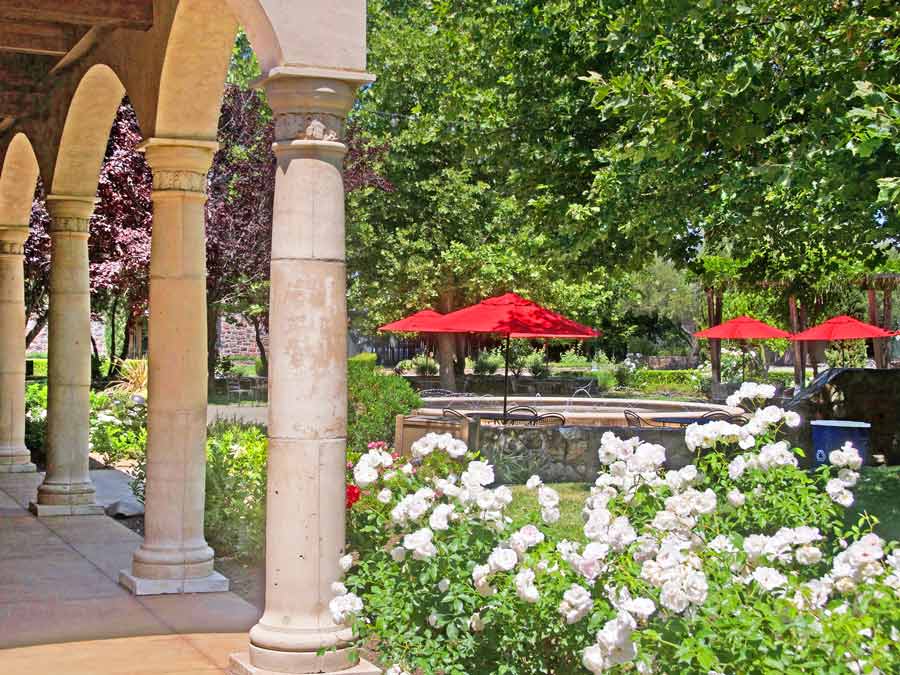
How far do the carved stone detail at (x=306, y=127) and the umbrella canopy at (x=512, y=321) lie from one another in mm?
11267

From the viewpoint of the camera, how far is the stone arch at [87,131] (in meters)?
9.66

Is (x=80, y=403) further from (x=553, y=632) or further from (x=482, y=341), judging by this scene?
(x=482, y=341)

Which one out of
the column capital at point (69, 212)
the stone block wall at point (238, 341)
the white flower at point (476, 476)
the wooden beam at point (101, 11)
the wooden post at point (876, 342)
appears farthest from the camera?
the stone block wall at point (238, 341)

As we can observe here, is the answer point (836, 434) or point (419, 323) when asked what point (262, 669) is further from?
point (419, 323)

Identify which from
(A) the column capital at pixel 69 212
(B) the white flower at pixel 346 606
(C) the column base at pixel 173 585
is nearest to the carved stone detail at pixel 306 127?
(B) the white flower at pixel 346 606

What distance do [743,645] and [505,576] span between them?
114 cm

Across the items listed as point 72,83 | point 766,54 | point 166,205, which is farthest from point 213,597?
point 766,54

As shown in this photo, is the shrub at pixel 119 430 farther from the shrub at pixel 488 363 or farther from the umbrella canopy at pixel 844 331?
the shrub at pixel 488 363

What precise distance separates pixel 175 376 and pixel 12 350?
6.56 m

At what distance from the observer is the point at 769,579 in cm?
379

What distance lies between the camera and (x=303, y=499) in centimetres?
539

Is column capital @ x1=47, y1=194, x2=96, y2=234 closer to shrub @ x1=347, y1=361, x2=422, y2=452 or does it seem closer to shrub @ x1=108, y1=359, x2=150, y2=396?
shrub @ x1=347, y1=361, x2=422, y2=452

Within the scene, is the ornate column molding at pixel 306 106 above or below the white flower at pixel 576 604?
above

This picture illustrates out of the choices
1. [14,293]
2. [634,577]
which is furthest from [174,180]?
[14,293]
